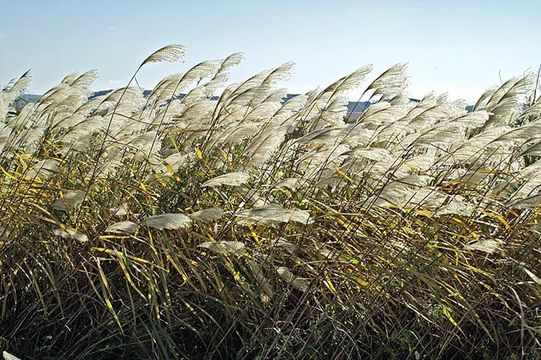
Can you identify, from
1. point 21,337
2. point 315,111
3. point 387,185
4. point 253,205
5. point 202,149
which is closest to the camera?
point 387,185

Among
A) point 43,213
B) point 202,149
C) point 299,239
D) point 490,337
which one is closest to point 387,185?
point 299,239

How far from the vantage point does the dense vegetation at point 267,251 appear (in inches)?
115

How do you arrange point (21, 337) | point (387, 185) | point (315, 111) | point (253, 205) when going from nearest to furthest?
1. point (387, 185)
2. point (21, 337)
3. point (253, 205)
4. point (315, 111)

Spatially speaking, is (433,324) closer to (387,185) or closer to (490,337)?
(490,337)

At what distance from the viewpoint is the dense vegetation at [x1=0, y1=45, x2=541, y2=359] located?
2.93m

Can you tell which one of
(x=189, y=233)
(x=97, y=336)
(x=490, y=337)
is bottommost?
(x=490, y=337)

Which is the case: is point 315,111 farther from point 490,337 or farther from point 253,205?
point 490,337

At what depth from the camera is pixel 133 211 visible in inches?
134

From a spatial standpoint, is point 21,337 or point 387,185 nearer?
point 387,185

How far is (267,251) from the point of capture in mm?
3084

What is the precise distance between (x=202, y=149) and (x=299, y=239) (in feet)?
2.47

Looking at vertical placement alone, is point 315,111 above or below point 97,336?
above

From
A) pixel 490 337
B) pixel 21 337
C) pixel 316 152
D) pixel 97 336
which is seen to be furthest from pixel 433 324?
pixel 21 337

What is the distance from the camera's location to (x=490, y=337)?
2.98 meters
